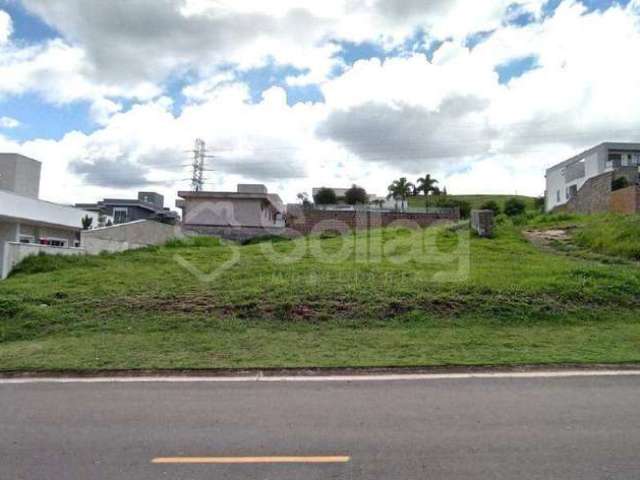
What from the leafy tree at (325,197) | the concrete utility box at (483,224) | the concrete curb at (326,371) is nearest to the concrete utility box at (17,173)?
the concrete curb at (326,371)

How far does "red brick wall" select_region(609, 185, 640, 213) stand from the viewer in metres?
25.5

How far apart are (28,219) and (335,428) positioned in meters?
21.4

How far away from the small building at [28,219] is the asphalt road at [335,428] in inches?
530

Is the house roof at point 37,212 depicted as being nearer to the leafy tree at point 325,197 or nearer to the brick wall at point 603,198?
the brick wall at point 603,198

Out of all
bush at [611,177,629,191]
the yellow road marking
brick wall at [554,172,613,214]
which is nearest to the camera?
the yellow road marking

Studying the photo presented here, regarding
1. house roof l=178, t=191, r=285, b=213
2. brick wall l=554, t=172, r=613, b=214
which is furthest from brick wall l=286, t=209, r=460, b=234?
brick wall l=554, t=172, r=613, b=214

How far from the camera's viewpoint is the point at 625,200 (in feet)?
87.4

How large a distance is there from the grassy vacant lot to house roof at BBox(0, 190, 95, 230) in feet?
15.6

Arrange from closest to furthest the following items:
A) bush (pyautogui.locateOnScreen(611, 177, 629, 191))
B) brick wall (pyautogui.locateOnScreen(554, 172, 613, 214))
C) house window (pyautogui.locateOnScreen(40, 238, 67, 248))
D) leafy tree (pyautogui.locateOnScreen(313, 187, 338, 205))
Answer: house window (pyautogui.locateOnScreen(40, 238, 67, 248))
brick wall (pyautogui.locateOnScreen(554, 172, 613, 214))
bush (pyautogui.locateOnScreen(611, 177, 629, 191))
leafy tree (pyautogui.locateOnScreen(313, 187, 338, 205))

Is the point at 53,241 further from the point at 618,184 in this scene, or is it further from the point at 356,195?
the point at 356,195

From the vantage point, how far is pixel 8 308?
1230 cm

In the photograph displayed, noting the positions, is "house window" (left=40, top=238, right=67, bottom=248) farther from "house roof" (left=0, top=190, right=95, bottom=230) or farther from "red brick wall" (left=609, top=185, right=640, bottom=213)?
"red brick wall" (left=609, top=185, right=640, bottom=213)

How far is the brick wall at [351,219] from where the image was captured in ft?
119

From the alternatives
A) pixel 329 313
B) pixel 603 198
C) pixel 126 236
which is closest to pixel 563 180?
pixel 603 198
